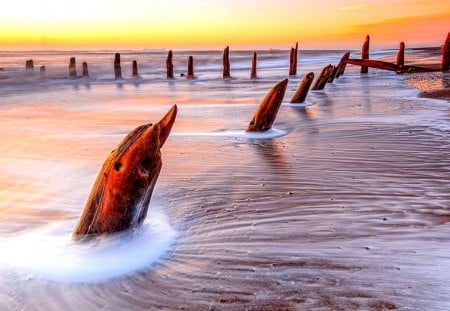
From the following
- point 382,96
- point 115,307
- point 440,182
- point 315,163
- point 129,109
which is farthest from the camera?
point 382,96

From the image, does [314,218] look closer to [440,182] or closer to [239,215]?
[239,215]

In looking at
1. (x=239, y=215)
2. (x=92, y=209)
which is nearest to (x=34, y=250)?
(x=92, y=209)

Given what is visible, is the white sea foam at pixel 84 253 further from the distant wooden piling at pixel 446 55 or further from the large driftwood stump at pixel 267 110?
the distant wooden piling at pixel 446 55

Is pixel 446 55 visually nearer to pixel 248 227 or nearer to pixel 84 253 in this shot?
pixel 248 227

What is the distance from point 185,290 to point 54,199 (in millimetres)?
2426

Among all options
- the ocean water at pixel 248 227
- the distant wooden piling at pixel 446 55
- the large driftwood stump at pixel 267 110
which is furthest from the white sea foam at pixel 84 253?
the distant wooden piling at pixel 446 55

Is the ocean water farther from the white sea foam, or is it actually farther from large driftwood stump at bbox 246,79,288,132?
large driftwood stump at bbox 246,79,288,132

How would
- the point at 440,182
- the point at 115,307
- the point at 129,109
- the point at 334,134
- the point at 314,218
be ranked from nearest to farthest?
the point at 115,307 < the point at 314,218 < the point at 440,182 < the point at 334,134 < the point at 129,109

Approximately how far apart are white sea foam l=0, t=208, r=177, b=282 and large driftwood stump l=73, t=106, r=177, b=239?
10cm

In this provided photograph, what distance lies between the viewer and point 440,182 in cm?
454

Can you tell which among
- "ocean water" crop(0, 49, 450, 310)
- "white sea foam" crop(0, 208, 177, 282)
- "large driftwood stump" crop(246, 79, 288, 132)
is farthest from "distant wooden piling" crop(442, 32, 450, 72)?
"white sea foam" crop(0, 208, 177, 282)

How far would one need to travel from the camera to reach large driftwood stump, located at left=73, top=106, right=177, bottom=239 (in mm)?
3188

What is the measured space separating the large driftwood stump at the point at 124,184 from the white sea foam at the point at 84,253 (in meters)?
0.10

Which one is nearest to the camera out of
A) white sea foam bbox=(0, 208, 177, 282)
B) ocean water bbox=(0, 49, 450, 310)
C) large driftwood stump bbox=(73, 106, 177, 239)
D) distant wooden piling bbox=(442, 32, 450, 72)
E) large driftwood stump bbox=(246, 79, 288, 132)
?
ocean water bbox=(0, 49, 450, 310)
